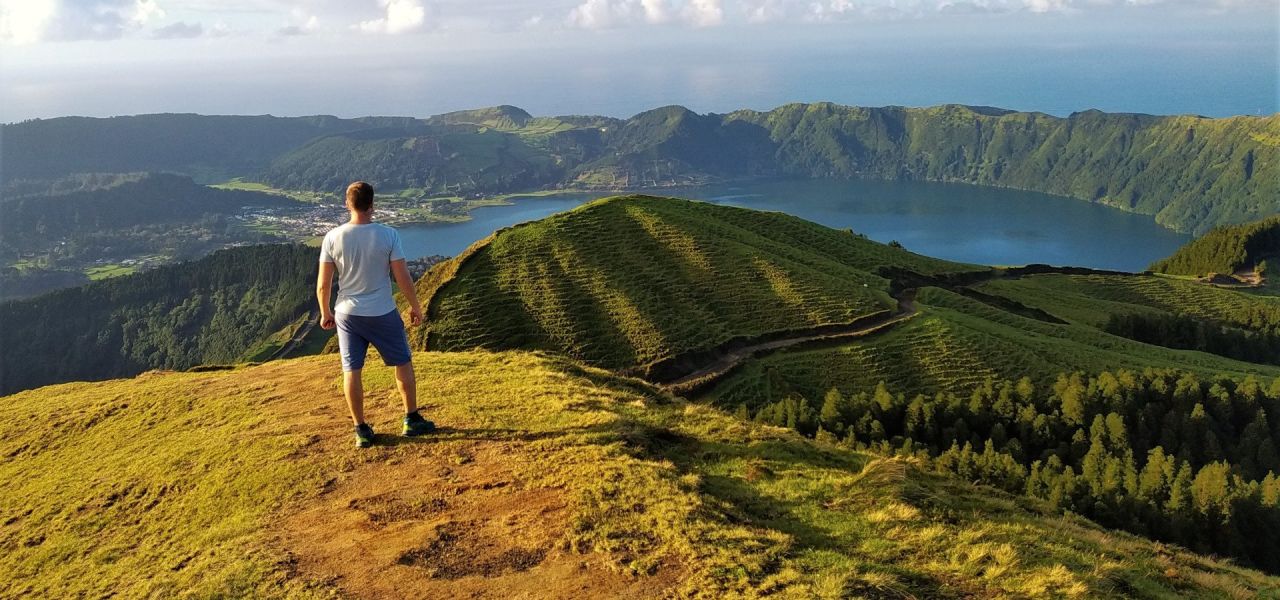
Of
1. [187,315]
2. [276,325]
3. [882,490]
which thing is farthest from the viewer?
[187,315]

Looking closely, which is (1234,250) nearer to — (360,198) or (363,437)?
(363,437)

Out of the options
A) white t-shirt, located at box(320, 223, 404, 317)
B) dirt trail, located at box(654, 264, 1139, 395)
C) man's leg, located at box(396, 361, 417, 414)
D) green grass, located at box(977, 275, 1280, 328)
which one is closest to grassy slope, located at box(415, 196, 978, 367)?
dirt trail, located at box(654, 264, 1139, 395)

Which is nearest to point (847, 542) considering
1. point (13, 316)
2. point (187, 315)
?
point (187, 315)

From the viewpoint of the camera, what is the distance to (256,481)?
1183cm

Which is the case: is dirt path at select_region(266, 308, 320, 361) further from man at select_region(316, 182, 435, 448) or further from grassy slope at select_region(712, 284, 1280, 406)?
man at select_region(316, 182, 435, 448)

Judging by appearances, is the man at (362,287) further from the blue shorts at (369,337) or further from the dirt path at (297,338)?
the dirt path at (297,338)

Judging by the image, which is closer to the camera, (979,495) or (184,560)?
(184,560)

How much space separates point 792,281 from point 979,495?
132 feet

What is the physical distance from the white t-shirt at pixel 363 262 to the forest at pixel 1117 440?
62.9 ft

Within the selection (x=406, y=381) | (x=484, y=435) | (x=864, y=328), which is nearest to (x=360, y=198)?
(x=406, y=381)

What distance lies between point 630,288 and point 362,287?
38.0m

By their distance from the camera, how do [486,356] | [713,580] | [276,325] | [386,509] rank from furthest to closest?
[276,325]
[486,356]
[386,509]
[713,580]

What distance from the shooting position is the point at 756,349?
44844 mm

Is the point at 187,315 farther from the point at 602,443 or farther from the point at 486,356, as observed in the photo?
the point at 602,443
